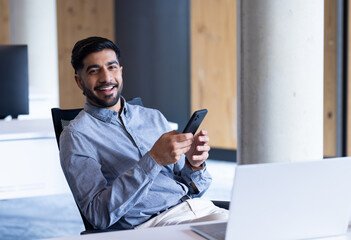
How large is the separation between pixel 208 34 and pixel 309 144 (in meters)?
3.50

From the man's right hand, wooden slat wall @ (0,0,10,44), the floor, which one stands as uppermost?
wooden slat wall @ (0,0,10,44)

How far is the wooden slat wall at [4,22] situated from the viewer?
6949 millimetres

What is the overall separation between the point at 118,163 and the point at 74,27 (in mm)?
5467

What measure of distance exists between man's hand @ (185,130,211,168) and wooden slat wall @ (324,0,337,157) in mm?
3684

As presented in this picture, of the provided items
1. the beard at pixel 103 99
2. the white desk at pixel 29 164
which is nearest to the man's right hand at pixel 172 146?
the beard at pixel 103 99

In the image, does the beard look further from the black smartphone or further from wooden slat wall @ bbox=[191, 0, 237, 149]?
wooden slat wall @ bbox=[191, 0, 237, 149]

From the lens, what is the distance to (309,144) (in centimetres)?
280

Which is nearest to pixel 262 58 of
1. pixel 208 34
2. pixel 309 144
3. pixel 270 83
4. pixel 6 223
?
pixel 270 83

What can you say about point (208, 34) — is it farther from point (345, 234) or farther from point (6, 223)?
point (345, 234)

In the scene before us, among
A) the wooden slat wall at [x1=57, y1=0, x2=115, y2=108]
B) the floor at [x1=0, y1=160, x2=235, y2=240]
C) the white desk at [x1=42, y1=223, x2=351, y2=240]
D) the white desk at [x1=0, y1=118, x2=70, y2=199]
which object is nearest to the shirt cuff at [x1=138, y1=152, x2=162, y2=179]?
the white desk at [x1=42, y1=223, x2=351, y2=240]

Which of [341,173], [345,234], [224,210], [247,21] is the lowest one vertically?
[224,210]

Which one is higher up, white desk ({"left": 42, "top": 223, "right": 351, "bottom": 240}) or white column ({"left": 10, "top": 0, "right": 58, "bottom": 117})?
white column ({"left": 10, "top": 0, "right": 58, "bottom": 117})

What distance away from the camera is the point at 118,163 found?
214cm

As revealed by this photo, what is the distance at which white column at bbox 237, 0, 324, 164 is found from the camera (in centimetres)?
269
